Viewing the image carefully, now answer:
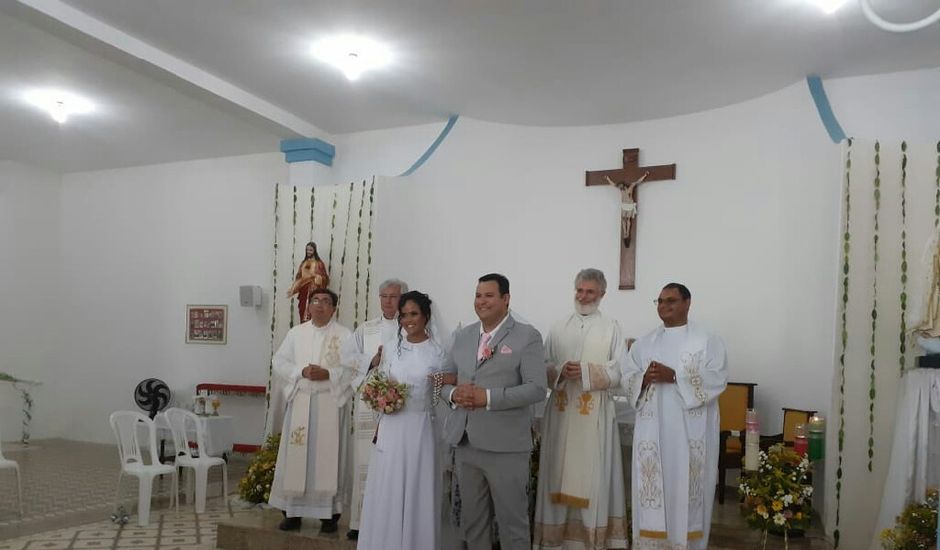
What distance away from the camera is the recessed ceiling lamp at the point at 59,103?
798 cm

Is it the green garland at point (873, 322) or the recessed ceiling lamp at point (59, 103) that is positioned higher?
the recessed ceiling lamp at point (59, 103)

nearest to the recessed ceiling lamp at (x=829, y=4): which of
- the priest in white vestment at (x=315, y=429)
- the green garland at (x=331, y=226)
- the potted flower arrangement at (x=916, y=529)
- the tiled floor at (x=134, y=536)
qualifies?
the potted flower arrangement at (x=916, y=529)

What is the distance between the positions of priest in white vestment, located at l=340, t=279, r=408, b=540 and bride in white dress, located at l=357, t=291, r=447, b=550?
1.89 ft

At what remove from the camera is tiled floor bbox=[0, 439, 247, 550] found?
20.9 feet

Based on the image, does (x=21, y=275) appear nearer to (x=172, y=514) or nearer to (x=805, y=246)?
(x=172, y=514)

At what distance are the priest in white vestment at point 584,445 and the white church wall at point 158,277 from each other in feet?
18.2

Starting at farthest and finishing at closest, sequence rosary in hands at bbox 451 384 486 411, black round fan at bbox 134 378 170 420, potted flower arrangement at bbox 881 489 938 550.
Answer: black round fan at bbox 134 378 170 420 < potted flower arrangement at bbox 881 489 938 550 < rosary in hands at bbox 451 384 486 411

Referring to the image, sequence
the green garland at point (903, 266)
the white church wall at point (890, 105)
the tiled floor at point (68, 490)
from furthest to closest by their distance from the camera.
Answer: the tiled floor at point (68, 490) < the white church wall at point (890, 105) < the green garland at point (903, 266)

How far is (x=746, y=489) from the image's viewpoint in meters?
4.93

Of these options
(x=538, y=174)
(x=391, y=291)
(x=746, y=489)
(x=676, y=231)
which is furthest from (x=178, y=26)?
(x=746, y=489)

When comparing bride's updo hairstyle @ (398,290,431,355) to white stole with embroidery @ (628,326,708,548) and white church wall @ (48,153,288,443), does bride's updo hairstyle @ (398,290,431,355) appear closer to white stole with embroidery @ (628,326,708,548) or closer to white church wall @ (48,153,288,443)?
white stole with embroidery @ (628,326,708,548)

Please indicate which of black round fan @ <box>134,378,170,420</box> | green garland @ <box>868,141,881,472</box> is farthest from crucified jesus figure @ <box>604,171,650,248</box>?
black round fan @ <box>134,378,170,420</box>

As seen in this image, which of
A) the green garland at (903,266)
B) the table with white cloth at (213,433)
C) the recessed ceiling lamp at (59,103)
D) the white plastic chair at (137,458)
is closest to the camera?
the green garland at (903,266)

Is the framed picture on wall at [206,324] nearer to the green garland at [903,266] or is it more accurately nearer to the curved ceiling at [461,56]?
the curved ceiling at [461,56]
